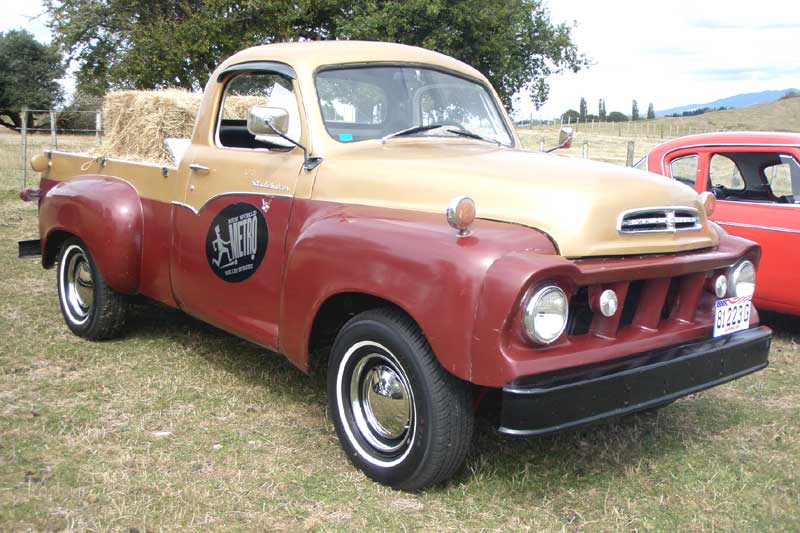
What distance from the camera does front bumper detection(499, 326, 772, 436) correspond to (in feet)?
9.04

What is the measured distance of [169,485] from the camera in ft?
11.1

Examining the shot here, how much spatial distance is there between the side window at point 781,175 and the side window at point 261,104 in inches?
160

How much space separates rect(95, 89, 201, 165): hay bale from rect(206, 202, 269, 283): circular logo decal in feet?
8.47

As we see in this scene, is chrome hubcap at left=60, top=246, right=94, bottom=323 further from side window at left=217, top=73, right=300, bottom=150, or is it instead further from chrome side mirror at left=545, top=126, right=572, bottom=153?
chrome side mirror at left=545, top=126, right=572, bottom=153

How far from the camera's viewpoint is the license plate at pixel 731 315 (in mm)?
3410

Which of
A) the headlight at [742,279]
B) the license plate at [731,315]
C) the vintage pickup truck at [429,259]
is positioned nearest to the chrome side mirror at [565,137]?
the vintage pickup truck at [429,259]

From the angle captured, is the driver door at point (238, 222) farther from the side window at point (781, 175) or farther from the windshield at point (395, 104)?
the side window at point (781, 175)

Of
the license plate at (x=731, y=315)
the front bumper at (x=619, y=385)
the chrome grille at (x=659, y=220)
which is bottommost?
the front bumper at (x=619, y=385)

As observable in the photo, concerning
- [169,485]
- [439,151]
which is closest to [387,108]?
[439,151]

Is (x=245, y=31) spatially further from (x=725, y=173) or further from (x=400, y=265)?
(x=400, y=265)

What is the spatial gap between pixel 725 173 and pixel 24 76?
48.3 m

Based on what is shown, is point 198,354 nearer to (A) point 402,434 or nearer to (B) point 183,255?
(B) point 183,255

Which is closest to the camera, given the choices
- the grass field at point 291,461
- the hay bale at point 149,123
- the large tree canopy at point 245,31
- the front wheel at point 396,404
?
the front wheel at point 396,404

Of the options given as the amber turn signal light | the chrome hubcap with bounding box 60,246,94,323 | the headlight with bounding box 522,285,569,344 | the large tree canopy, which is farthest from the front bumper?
the large tree canopy
